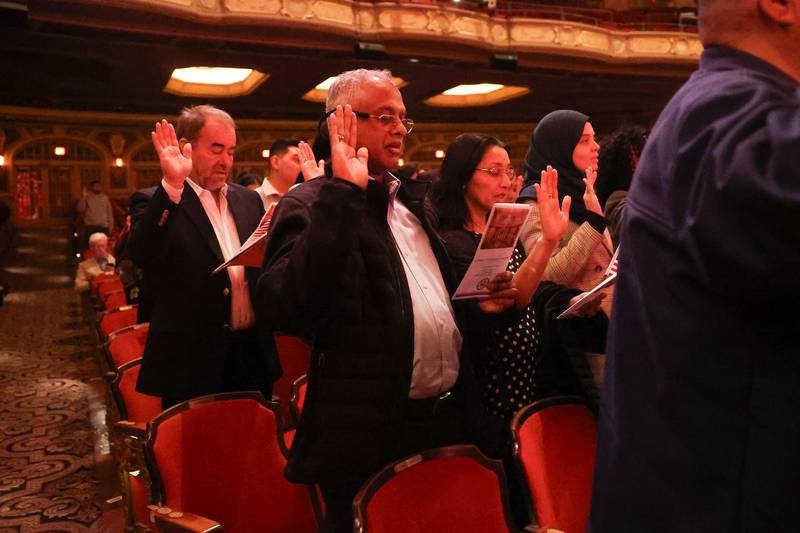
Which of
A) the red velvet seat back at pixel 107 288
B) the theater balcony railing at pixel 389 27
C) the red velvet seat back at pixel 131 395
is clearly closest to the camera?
the red velvet seat back at pixel 131 395

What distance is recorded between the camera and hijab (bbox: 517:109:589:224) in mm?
2064

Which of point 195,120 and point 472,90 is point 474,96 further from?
point 195,120

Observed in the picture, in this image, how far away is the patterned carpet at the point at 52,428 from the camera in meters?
2.87

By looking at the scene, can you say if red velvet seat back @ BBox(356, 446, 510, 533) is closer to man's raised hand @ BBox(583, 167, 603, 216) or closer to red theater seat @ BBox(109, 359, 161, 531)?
red theater seat @ BBox(109, 359, 161, 531)

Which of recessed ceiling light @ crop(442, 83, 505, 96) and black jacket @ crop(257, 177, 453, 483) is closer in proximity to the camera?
black jacket @ crop(257, 177, 453, 483)

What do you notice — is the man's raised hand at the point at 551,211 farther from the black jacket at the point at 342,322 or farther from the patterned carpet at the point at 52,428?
the patterned carpet at the point at 52,428

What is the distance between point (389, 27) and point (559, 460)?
29.2 ft

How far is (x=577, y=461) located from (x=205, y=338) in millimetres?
1168

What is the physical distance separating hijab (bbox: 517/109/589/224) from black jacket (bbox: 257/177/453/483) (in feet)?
2.73

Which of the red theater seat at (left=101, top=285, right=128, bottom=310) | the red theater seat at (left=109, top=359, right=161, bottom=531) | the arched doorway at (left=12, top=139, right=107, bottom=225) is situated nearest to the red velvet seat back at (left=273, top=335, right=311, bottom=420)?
the red theater seat at (left=109, top=359, right=161, bottom=531)

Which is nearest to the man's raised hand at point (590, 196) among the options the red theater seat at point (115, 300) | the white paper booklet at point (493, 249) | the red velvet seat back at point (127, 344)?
the white paper booklet at point (493, 249)

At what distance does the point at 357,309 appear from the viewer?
135cm

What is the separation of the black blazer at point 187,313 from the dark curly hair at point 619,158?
1.23 meters

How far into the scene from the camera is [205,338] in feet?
7.10
